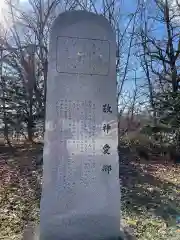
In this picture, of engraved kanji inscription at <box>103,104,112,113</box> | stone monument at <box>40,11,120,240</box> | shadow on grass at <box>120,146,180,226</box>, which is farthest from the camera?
shadow on grass at <box>120,146,180,226</box>

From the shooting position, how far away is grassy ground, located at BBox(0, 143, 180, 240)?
11.5 feet

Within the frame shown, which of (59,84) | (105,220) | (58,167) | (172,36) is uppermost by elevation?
(172,36)

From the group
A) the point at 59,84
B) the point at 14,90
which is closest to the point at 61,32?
the point at 59,84

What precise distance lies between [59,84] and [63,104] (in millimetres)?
208

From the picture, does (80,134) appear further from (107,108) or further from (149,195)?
(149,195)

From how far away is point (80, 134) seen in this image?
299cm

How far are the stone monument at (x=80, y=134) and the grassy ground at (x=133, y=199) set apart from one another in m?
0.61

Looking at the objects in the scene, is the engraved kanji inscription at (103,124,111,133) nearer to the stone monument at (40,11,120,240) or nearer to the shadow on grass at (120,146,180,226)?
the stone monument at (40,11,120,240)

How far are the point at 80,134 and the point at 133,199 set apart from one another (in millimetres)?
2457

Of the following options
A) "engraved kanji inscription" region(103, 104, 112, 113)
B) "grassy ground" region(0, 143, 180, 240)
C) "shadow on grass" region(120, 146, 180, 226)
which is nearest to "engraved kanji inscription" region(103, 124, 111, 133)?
"engraved kanji inscription" region(103, 104, 112, 113)

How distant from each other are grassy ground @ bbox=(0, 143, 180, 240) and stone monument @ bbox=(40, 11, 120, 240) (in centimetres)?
61

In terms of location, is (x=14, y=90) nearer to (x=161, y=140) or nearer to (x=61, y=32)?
(x=161, y=140)

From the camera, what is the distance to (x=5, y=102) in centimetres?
1346

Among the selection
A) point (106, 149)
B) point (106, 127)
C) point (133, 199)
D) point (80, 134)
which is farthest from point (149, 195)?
point (80, 134)
